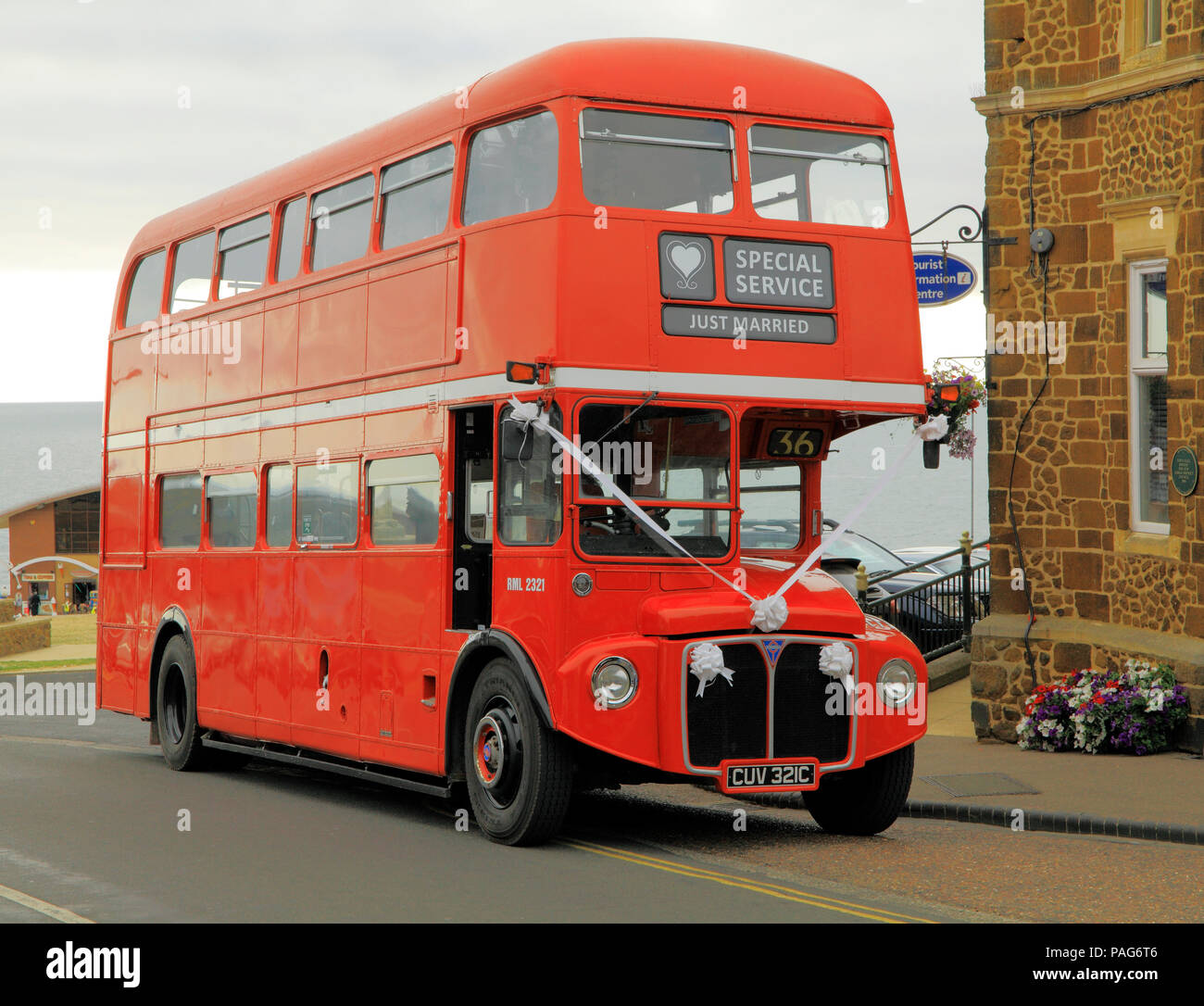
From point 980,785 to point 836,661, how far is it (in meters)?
3.41

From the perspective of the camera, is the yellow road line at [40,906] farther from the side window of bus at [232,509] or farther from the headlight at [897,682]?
the side window of bus at [232,509]

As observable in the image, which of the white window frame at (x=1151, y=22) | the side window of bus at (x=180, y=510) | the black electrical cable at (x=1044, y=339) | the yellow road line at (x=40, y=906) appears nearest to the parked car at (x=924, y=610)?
the black electrical cable at (x=1044, y=339)

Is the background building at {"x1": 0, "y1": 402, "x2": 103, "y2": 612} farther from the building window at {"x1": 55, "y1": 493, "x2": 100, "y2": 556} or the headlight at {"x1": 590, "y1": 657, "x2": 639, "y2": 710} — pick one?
the headlight at {"x1": 590, "y1": 657, "x2": 639, "y2": 710}

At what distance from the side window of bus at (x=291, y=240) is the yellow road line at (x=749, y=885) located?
5.66m

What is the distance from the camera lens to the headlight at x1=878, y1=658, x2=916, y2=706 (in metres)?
10.6

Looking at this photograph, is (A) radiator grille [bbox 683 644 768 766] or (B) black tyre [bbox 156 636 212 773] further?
(B) black tyre [bbox 156 636 212 773]

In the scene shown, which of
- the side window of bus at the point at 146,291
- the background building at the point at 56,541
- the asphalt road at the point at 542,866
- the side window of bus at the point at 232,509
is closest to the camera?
the asphalt road at the point at 542,866

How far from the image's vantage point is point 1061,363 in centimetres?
1595

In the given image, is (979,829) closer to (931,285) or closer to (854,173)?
(854,173)

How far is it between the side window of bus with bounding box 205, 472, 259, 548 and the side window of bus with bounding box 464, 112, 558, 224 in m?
4.41

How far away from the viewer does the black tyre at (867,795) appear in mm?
10984

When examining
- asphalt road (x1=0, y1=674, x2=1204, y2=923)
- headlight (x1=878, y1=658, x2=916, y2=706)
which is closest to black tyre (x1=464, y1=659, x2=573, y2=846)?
asphalt road (x1=0, y1=674, x2=1204, y2=923)

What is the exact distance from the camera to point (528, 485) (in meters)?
10.5

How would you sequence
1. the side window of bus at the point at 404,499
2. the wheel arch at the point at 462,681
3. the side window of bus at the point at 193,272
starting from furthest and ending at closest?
the side window of bus at the point at 193,272
the side window of bus at the point at 404,499
the wheel arch at the point at 462,681
